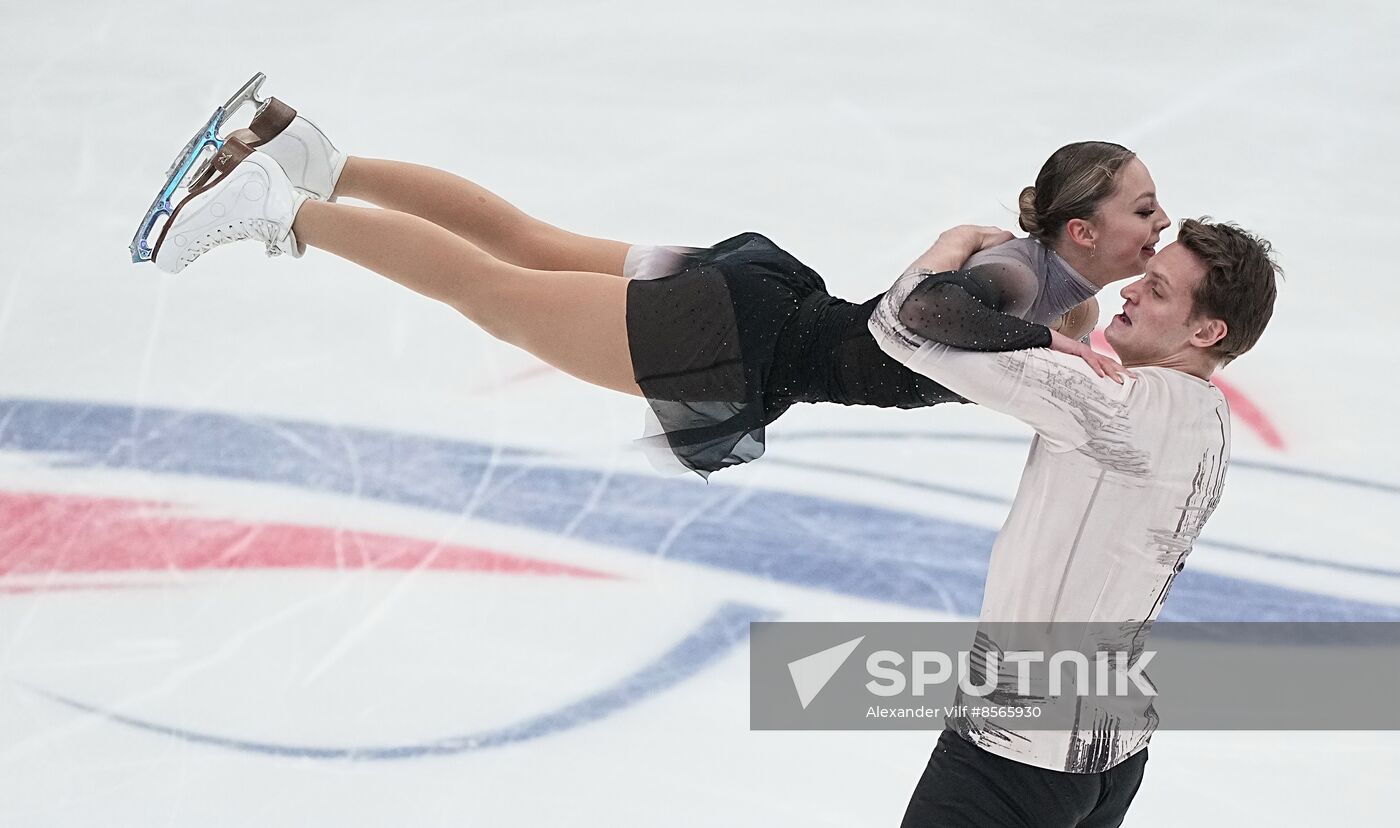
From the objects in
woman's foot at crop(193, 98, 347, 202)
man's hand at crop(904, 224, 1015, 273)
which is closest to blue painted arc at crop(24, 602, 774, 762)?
woman's foot at crop(193, 98, 347, 202)

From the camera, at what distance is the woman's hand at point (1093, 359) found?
6.75 ft

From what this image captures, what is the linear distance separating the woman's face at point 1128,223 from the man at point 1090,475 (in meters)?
0.21

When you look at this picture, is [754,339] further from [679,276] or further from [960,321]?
[960,321]

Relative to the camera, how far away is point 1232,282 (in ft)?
6.82

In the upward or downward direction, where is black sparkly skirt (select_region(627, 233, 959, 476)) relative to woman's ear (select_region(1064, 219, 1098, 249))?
downward

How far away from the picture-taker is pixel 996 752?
2.10 metres

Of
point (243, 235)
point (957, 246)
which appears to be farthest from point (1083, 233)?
point (243, 235)

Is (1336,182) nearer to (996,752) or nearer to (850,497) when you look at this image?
(850,497)

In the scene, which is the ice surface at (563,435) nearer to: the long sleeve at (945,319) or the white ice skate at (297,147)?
the white ice skate at (297,147)

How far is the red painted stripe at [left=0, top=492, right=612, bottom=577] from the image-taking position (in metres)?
3.54

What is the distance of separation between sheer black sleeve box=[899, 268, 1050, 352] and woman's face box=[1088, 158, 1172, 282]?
370mm

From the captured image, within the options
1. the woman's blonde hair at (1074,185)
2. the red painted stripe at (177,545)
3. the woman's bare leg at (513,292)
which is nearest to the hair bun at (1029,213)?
the woman's blonde hair at (1074,185)

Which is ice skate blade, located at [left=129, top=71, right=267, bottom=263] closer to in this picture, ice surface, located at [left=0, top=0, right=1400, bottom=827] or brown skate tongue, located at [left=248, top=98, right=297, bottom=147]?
brown skate tongue, located at [left=248, top=98, right=297, bottom=147]

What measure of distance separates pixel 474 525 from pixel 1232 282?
218 centimetres
